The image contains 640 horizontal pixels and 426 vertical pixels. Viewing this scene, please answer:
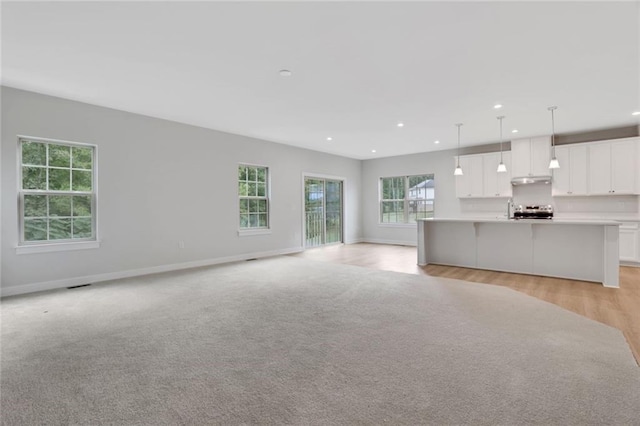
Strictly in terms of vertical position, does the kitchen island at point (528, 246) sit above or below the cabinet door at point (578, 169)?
below

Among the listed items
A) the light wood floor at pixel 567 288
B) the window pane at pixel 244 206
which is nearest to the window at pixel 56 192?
the window pane at pixel 244 206

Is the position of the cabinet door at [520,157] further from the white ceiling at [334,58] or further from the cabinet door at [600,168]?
the white ceiling at [334,58]

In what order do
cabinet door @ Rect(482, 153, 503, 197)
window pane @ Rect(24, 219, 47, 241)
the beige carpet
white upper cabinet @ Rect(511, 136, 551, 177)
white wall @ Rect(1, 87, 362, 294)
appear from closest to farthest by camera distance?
the beige carpet
white wall @ Rect(1, 87, 362, 294)
window pane @ Rect(24, 219, 47, 241)
white upper cabinet @ Rect(511, 136, 551, 177)
cabinet door @ Rect(482, 153, 503, 197)

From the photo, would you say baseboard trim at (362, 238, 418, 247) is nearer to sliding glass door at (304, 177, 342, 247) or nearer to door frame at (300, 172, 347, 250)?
door frame at (300, 172, 347, 250)

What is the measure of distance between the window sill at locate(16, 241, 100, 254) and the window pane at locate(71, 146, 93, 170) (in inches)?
45.6

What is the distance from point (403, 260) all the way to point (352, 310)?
136 inches

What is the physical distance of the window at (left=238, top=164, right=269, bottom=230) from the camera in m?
6.92

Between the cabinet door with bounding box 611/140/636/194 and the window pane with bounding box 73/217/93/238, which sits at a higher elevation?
the cabinet door with bounding box 611/140/636/194

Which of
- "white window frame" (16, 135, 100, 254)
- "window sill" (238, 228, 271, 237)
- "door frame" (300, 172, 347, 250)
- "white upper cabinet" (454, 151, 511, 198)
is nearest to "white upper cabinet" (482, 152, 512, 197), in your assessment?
"white upper cabinet" (454, 151, 511, 198)

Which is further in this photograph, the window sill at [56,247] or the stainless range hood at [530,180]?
the stainless range hood at [530,180]

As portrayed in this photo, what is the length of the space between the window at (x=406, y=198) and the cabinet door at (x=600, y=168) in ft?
11.2

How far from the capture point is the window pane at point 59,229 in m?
4.46

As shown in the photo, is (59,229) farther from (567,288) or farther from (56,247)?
(567,288)

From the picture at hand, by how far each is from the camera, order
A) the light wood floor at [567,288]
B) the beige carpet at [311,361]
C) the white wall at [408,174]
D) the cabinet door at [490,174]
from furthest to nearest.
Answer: the white wall at [408,174] → the cabinet door at [490,174] → the light wood floor at [567,288] → the beige carpet at [311,361]
